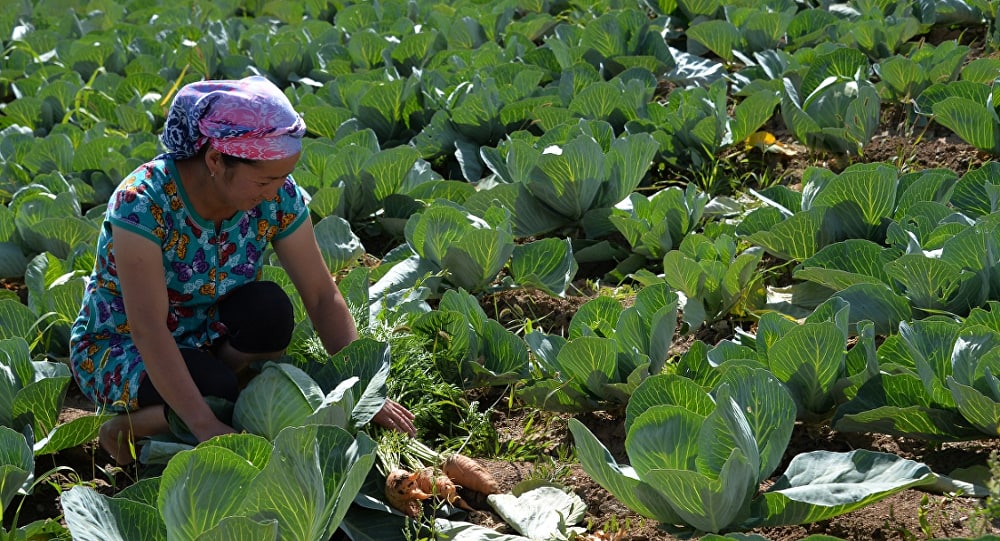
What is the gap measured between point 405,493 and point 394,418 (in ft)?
0.79

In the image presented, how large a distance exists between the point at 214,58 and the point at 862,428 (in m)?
4.20

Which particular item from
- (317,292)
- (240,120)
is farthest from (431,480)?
(240,120)

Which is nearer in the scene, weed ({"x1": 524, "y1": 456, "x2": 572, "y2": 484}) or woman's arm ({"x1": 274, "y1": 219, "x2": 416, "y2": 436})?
weed ({"x1": 524, "y1": 456, "x2": 572, "y2": 484})

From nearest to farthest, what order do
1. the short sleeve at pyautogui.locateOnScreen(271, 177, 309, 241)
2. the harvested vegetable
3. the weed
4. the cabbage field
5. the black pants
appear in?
the cabbage field < the harvested vegetable < the weed < the black pants < the short sleeve at pyautogui.locateOnScreen(271, 177, 309, 241)

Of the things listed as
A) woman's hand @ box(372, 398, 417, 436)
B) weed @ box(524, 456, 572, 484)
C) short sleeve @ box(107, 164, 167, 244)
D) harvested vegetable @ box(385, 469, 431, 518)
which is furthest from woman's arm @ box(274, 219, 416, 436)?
weed @ box(524, 456, 572, 484)

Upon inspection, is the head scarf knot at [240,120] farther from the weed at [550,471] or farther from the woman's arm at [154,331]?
the weed at [550,471]

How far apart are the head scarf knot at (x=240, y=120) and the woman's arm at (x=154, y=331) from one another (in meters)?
0.27

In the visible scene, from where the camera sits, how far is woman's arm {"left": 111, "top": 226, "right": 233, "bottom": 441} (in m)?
2.27

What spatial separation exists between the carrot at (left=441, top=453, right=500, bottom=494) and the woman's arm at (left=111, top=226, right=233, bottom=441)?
48 centimetres

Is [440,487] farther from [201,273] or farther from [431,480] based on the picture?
[201,273]

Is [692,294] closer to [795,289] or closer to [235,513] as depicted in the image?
[795,289]

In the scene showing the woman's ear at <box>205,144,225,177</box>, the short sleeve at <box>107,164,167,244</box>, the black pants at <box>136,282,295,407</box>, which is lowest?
the black pants at <box>136,282,295,407</box>

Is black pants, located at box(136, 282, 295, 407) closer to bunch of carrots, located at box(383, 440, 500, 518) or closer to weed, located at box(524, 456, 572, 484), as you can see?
bunch of carrots, located at box(383, 440, 500, 518)

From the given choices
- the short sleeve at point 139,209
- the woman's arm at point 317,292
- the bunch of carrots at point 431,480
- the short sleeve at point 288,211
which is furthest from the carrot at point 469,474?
the short sleeve at point 139,209
